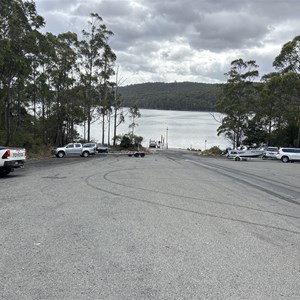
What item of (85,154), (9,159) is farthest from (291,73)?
(9,159)

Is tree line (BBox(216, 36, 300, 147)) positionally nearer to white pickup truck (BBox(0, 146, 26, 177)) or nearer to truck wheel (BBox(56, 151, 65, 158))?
truck wheel (BBox(56, 151, 65, 158))

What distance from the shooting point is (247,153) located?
51.6 meters

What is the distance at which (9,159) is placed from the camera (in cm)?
1675

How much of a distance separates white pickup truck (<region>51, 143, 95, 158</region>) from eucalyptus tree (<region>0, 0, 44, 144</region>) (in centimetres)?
655

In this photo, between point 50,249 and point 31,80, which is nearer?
point 50,249

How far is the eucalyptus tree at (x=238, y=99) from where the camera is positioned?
6666 centimetres

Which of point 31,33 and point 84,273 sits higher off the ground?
point 31,33

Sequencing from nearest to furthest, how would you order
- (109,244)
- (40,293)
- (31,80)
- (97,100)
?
(40,293) → (109,244) → (31,80) → (97,100)

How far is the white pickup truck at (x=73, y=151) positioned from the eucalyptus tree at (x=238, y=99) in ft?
102

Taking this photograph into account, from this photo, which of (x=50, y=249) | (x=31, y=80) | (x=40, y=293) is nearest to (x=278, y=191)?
(x=50, y=249)

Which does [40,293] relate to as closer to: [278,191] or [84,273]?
[84,273]

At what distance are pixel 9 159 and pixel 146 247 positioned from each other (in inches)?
486

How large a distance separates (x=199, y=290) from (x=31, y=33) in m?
32.5

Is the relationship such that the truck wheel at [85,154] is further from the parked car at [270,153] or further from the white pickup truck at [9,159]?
the white pickup truck at [9,159]
